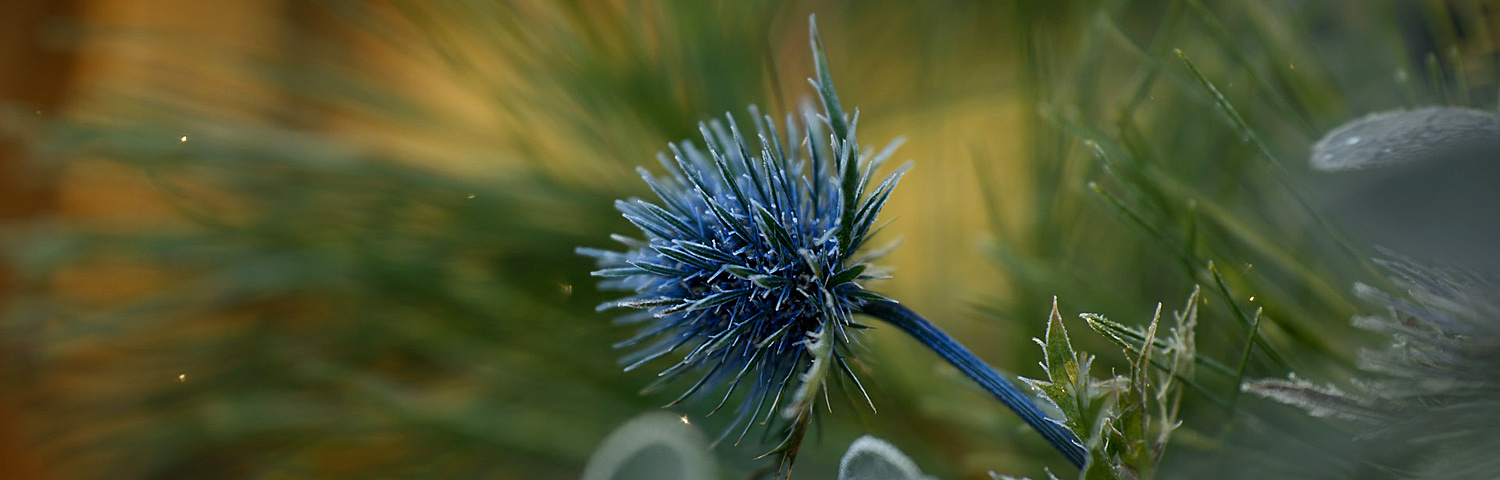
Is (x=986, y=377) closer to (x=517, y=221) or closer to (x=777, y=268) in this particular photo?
(x=777, y=268)

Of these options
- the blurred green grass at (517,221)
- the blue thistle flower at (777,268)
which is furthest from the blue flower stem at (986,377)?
the blurred green grass at (517,221)

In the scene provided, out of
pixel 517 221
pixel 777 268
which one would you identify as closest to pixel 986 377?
pixel 777 268

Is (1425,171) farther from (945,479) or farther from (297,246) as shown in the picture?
(297,246)

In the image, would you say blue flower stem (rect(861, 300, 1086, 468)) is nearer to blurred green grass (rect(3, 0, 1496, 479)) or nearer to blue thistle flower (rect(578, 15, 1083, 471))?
blue thistle flower (rect(578, 15, 1083, 471))

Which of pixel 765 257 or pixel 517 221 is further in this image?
pixel 517 221

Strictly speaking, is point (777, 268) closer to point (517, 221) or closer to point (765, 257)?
point (765, 257)

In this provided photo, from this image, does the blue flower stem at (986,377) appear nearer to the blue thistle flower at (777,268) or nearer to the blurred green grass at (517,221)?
the blue thistle flower at (777,268)

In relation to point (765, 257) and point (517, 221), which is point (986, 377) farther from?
point (517, 221)

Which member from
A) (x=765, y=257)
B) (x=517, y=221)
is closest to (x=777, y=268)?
(x=765, y=257)
